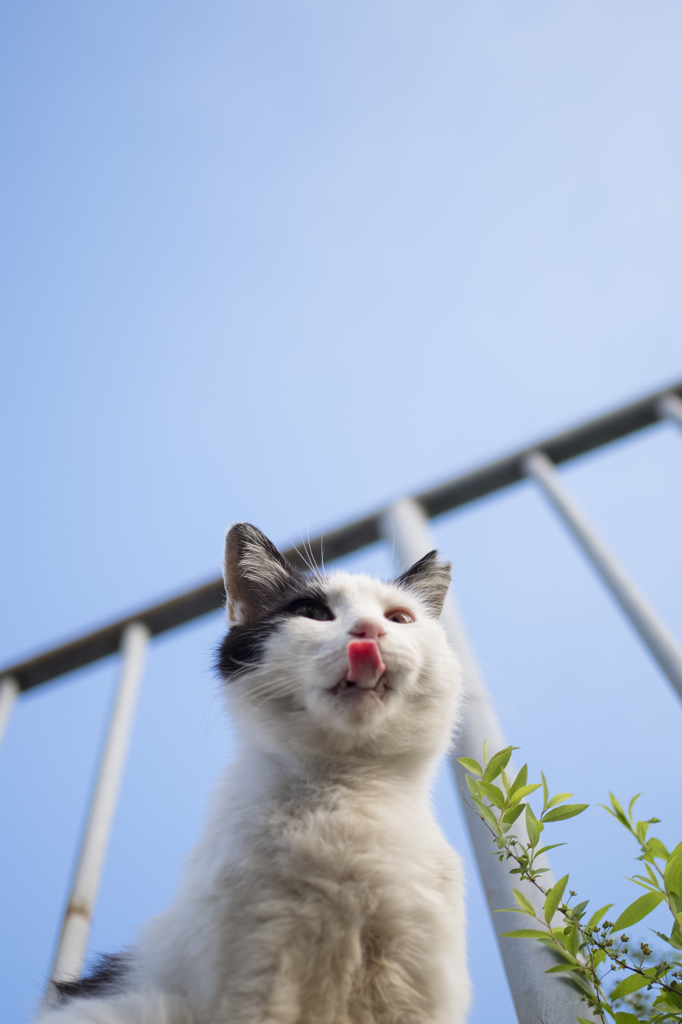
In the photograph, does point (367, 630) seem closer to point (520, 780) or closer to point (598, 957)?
point (520, 780)

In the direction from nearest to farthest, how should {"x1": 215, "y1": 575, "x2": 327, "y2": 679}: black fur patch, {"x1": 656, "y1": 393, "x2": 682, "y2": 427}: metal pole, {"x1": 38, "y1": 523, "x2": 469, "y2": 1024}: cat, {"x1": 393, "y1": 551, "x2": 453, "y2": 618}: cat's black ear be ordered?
{"x1": 38, "y1": 523, "x2": 469, "y2": 1024}: cat → {"x1": 215, "y1": 575, "x2": 327, "y2": 679}: black fur patch → {"x1": 393, "y1": 551, "x2": 453, "y2": 618}: cat's black ear → {"x1": 656, "y1": 393, "x2": 682, "y2": 427}: metal pole

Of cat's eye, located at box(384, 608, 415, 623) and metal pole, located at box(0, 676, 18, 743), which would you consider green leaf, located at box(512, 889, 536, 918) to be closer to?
cat's eye, located at box(384, 608, 415, 623)

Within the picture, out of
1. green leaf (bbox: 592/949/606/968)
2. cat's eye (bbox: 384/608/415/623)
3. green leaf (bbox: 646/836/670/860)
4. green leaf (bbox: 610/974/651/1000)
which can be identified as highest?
cat's eye (bbox: 384/608/415/623)

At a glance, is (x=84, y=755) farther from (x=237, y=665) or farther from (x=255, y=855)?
(x=255, y=855)

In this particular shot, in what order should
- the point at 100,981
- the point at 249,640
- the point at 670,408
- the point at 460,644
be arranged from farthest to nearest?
the point at 670,408 → the point at 460,644 → the point at 249,640 → the point at 100,981

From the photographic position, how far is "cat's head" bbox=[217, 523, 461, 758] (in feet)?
1.94

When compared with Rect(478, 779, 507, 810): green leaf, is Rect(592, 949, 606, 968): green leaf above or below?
below

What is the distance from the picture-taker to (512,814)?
57 centimetres

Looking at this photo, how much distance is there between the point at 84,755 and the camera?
3.97 ft

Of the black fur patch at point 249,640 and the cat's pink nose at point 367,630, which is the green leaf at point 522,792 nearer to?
the cat's pink nose at point 367,630

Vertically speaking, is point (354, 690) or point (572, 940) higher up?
point (354, 690)

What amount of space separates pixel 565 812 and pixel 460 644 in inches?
11.8

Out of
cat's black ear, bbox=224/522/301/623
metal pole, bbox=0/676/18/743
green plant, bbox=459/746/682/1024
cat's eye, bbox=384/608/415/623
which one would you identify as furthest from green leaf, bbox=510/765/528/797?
metal pole, bbox=0/676/18/743

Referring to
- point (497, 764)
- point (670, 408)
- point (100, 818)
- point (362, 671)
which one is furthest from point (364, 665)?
point (670, 408)
